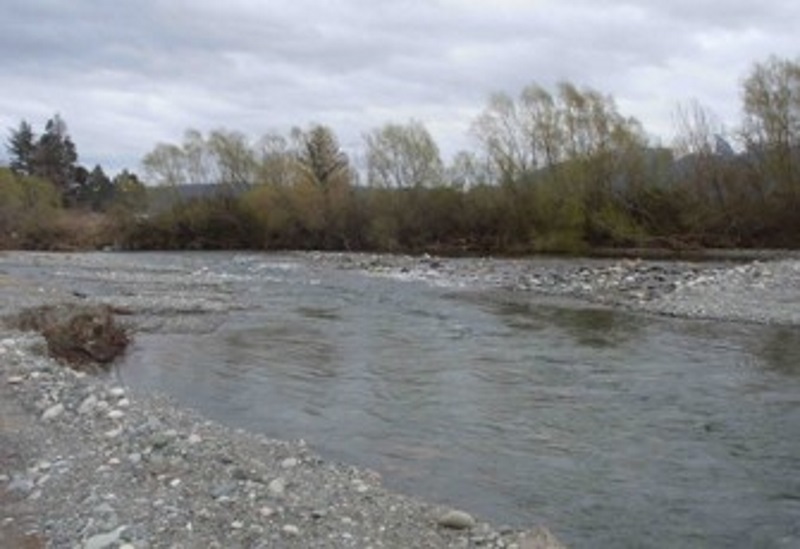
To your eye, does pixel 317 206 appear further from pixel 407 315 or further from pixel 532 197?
pixel 407 315

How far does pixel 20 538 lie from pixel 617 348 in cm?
1636

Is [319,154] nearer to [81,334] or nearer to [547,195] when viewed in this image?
[547,195]

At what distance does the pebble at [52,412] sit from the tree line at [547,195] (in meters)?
56.8

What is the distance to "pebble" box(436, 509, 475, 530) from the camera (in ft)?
30.1

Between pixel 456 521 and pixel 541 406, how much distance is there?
22.4 ft

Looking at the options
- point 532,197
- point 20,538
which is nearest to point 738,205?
point 532,197

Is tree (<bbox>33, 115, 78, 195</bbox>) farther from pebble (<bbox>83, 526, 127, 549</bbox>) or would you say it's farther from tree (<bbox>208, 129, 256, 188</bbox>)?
pebble (<bbox>83, 526, 127, 549</bbox>)

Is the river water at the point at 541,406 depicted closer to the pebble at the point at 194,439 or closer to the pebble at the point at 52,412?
the pebble at the point at 194,439

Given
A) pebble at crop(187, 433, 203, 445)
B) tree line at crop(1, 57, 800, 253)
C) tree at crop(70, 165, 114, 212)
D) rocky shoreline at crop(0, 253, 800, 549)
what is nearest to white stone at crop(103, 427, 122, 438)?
rocky shoreline at crop(0, 253, 800, 549)

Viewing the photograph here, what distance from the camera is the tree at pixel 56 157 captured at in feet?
458

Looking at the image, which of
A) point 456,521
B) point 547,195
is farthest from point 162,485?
point 547,195

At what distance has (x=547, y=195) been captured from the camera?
72.5 metres

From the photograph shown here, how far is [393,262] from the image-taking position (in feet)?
193

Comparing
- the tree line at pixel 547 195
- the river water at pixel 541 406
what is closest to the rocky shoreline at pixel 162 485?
the river water at pixel 541 406
